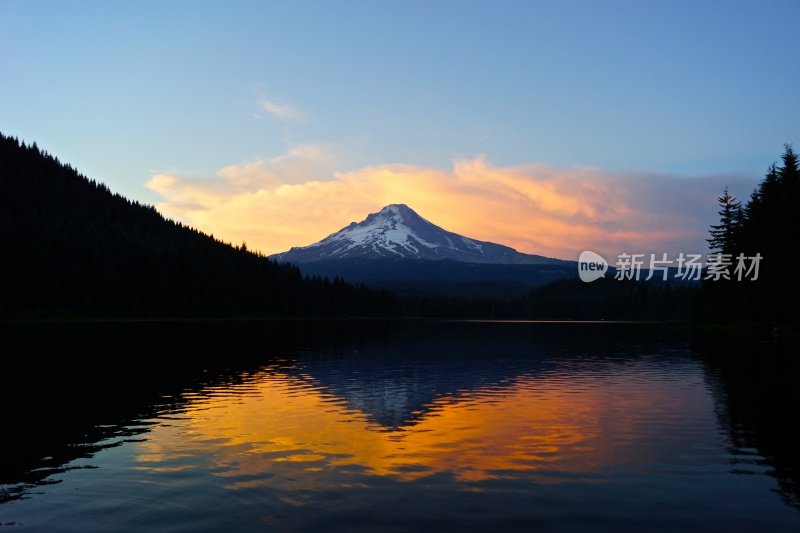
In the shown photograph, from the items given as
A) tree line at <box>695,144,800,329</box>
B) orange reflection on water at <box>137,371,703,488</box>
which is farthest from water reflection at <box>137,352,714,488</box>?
tree line at <box>695,144,800,329</box>

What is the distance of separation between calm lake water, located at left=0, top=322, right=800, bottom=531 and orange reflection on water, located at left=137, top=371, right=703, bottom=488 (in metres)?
0.13

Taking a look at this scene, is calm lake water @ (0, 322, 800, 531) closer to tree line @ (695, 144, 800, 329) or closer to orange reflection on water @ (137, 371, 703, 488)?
orange reflection on water @ (137, 371, 703, 488)

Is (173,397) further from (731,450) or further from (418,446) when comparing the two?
(731,450)

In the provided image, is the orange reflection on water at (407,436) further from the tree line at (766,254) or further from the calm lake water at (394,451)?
the tree line at (766,254)

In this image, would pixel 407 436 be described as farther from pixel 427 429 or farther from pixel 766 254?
pixel 766 254

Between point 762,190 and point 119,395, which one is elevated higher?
point 762,190

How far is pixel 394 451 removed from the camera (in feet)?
89.5

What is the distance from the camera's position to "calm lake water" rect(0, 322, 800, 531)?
62.7 ft

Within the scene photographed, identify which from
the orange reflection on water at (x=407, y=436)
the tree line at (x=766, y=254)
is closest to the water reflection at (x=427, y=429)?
the orange reflection on water at (x=407, y=436)

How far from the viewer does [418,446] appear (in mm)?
28281

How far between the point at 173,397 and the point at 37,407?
794 centimetres

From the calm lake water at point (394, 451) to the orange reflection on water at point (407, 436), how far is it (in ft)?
0.42

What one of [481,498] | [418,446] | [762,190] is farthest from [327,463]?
[762,190]

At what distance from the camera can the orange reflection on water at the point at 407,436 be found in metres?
24.7
